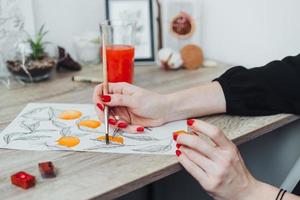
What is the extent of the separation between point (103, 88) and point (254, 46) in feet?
1.97

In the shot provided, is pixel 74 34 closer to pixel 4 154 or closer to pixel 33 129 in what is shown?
pixel 33 129

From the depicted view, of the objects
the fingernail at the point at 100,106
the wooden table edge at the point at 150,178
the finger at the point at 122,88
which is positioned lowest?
the wooden table edge at the point at 150,178

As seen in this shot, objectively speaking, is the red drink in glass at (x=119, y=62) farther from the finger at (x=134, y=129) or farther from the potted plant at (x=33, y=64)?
the finger at (x=134, y=129)

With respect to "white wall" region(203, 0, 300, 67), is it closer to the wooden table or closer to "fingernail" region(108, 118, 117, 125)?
the wooden table

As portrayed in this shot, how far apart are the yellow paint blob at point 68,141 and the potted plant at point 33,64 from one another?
1.24 feet

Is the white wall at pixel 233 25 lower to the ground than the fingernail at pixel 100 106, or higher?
higher

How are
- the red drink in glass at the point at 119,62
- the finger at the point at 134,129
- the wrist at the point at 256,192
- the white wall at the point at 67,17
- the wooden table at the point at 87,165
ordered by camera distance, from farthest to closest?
the white wall at the point at 67,17 → the red drink in glass at the point at 119,62 → the finger at the point at 134,129 → the wrist at the point at 256,192 → the wooden table at the point at 87,165

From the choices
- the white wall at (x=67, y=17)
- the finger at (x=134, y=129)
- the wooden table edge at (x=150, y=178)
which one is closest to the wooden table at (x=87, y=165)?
the wooden table edge at (x=150, y=178)

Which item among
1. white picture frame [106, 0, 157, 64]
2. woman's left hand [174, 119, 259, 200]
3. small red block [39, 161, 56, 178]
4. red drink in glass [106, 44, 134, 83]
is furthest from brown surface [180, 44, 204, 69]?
small red block [39, 161, 56, 178]

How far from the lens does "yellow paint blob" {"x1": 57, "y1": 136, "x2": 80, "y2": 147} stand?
0.81 meters

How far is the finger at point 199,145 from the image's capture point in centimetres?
73

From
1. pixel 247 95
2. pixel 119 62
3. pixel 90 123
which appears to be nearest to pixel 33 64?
pixel 119 62

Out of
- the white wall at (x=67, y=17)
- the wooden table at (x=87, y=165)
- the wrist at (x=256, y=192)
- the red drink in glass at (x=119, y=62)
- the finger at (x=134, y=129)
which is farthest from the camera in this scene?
the white wall at (x=67, y=17)

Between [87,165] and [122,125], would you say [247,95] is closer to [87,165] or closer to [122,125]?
[122,125]
